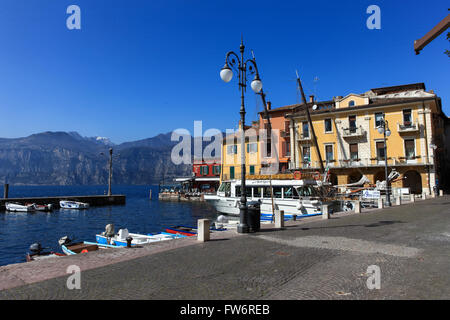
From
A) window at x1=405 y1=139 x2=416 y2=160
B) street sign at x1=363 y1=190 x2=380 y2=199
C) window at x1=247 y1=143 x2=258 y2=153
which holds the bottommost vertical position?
street sign at x1=363 y1=190 x2=380 y2=199

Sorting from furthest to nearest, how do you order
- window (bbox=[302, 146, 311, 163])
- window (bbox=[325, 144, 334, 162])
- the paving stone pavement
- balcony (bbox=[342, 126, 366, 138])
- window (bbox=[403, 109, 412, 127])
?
window (bbox=[302, 146, 311, 163]) < window (bbox=[325, 144, 334, 162]) < balcony (bbox=[342, 126, 366, 138]) < window (bbox=[403, 109, 412, 127]) < the paving stone pavement

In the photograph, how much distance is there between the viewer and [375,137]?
36688 mm

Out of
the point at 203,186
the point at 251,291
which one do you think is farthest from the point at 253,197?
the point at 203,186

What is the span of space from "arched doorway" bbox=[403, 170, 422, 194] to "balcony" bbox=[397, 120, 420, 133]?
19.1 feet

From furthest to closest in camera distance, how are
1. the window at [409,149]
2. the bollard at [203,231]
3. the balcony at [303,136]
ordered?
the balcony at [303,136]
the window at [409,149]
the bollard at [203,231]

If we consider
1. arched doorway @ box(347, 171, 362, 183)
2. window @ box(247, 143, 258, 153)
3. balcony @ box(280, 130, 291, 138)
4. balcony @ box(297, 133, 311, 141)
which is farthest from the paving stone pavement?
balcony @ box(280, 130, 291, 138)

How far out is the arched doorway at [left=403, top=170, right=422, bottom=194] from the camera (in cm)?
3600

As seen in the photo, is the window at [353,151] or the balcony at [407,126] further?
the window at [353,151]

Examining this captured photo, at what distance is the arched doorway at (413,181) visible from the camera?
3600 centimetres

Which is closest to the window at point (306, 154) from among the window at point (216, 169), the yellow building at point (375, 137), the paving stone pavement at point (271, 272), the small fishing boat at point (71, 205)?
the yellow building at point (375, 137)

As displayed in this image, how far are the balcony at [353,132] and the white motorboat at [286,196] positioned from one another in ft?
43.8

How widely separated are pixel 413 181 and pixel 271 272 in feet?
127

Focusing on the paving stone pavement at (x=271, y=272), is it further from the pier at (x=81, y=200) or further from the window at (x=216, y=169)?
the window at (x=216, y=169)

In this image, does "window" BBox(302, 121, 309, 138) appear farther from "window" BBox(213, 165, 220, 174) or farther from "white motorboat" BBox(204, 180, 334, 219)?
"window" BBox(213, 165, 220, 174)
